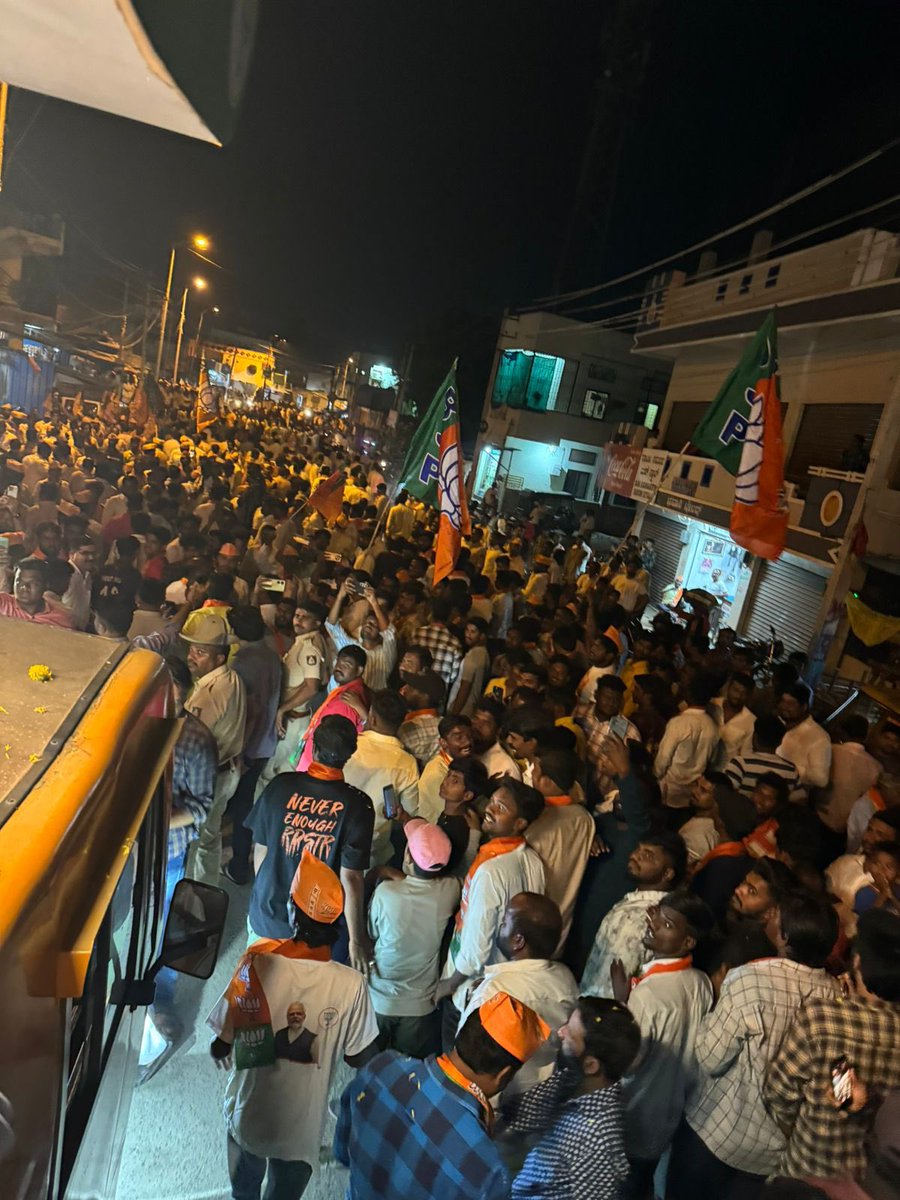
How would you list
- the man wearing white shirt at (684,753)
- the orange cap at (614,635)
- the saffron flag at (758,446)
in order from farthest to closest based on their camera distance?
the saffron flag at (758,446)
the orange cap at (614,635)
the man wearing white shirt at (684,753)

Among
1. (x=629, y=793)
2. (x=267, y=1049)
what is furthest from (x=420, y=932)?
(x=629, y=793)

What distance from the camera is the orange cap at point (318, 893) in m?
2.49

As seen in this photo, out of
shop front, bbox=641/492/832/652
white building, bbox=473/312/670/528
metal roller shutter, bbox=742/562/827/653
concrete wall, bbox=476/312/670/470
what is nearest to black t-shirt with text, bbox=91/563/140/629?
shop front, bbox=641/492/832/652

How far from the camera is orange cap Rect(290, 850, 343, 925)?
249cm

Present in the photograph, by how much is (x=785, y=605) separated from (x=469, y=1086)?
1302cm

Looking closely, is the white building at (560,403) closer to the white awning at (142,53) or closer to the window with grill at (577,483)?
the window with grill at (577,483)

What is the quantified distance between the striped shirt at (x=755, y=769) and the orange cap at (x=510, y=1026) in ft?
9.32

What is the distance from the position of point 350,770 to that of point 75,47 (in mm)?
3058

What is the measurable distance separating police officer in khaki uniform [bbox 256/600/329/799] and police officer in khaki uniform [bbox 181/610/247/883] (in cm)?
52

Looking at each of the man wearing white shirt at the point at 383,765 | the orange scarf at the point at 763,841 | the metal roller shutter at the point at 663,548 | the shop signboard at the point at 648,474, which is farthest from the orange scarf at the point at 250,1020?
the metal roller shutter at the point at 663,548

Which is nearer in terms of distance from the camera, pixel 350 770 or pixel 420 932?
pixel 420 932

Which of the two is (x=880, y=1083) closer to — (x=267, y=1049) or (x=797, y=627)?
(x=267, y=1049)

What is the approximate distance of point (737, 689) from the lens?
5648 mm

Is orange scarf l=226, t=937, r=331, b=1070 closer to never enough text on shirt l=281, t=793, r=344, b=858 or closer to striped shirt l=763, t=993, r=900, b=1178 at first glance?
never enough text on shirt l=281, t=793, r=344, b=858
